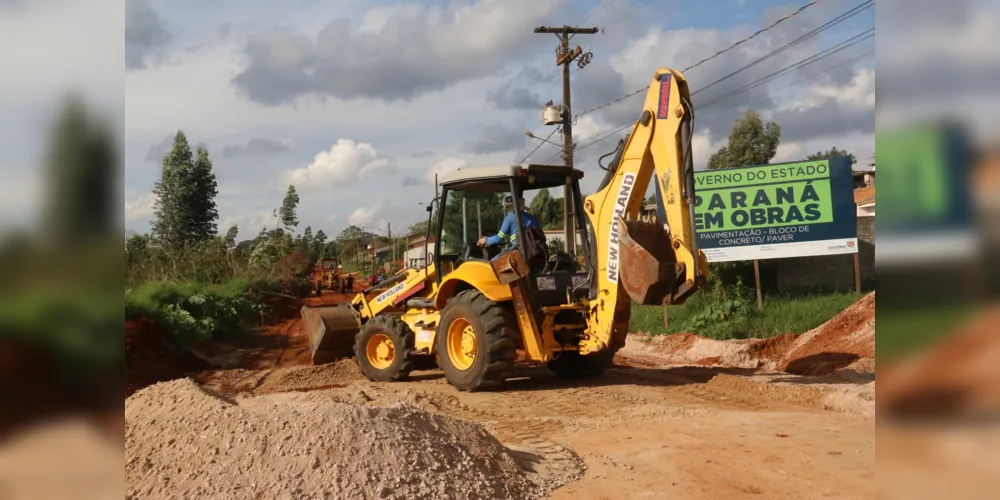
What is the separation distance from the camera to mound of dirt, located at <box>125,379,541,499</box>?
449 centimetres

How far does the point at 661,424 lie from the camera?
721cm

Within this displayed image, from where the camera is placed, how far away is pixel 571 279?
33.0 ft

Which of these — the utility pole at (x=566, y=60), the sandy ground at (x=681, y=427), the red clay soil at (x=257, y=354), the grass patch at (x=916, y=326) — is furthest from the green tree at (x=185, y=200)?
the grass patch at (x=916, y=326)

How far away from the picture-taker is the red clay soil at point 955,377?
1.06m

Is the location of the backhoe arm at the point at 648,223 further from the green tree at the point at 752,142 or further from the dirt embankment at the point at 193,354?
the green tree at the point at 752,142

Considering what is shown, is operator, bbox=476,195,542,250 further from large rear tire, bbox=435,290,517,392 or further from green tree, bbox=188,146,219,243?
green tree, bbox=188,146,219,243

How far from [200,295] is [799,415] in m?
14.0

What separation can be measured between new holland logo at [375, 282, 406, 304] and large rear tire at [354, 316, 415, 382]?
0.55 meters

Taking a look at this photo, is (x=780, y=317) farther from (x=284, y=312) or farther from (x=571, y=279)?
(x=284, y=312)

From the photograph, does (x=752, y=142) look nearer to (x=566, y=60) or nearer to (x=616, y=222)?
(x=566, y=60)

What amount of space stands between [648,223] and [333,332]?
234 inches

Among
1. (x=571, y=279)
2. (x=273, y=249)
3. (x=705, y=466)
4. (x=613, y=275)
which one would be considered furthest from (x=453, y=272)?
(x=273, y=249)

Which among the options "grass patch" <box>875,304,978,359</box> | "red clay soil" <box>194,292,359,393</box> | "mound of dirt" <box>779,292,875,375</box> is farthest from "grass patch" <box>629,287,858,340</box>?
"grass patch" <box>875,304,978,359</box>

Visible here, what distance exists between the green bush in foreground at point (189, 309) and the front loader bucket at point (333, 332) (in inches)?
141
